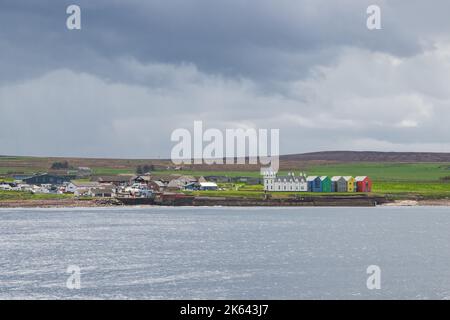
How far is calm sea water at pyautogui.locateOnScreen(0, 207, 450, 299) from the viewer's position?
128 ft

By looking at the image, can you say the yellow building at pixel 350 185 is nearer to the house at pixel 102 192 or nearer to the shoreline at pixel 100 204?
the shoreline at pixel 100 204

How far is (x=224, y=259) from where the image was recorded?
51875mm

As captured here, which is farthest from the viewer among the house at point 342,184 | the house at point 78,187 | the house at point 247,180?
the house at point 247,180

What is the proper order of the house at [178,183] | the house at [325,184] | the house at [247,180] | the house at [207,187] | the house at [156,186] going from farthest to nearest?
1. the house at [247,180]
2. the house at [178,183]
3. the house at [207,187]
4. the house at [156,186]
5. the house at [325,184]

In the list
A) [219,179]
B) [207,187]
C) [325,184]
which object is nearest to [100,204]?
[207,187]

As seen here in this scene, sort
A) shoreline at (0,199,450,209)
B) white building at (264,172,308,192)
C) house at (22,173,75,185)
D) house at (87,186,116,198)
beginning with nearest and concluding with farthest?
1. shoreline at (0,199,450,209)
2. house at (87,186,116,198)
3. white building at (264,172,308,192)
4. house at (22,173,75,185)

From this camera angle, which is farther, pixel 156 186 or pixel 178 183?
pixel 178 183

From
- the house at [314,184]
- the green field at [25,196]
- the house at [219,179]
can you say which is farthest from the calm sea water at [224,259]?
the house at [219,179]

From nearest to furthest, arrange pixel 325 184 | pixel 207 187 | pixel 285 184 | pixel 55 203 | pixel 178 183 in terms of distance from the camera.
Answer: pixel 55 203 < pixel 285 184 < pixel 325 184 < pixel 207 187 < pixel 178 183

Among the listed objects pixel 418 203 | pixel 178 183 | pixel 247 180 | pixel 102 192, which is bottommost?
pixel 418 203

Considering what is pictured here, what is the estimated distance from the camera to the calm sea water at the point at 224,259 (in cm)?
3906

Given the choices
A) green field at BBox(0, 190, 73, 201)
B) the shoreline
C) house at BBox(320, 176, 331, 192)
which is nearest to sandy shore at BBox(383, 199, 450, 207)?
the shoreline

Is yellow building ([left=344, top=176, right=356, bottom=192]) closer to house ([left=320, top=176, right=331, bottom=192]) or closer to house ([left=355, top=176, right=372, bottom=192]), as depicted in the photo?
house ([left=355, top=176, right=372, bottom=192])

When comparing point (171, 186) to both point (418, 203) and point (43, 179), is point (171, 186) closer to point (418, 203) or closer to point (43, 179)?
point (43, 179)
